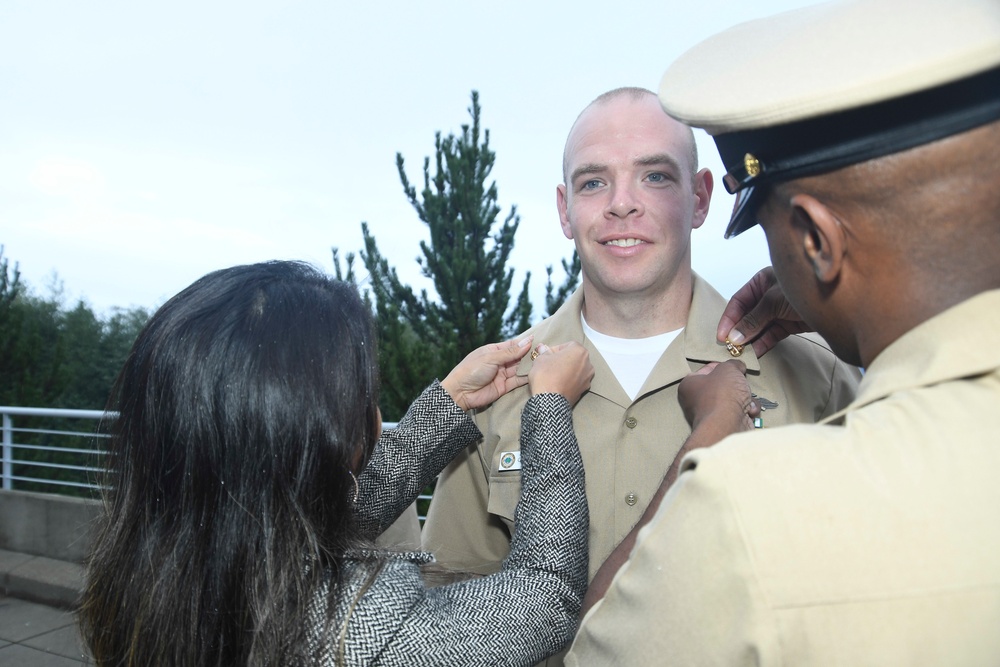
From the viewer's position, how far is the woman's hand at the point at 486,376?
224 centimetres

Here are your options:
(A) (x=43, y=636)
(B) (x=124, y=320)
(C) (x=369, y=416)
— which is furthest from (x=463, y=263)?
(B) (x=124, y=320)

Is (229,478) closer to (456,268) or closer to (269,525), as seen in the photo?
(269,525)

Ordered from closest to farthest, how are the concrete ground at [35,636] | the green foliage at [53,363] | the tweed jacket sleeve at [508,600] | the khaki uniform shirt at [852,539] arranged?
the khaki uniform shirt at [852,539], the tweed jacket sleeve at [508,600], the concrete ground at [35,636], the green foliage at [53,363]

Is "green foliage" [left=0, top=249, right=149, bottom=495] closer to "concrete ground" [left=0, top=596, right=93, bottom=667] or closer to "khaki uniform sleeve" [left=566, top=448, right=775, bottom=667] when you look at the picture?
"concrete ground" [left=0, top=596, right=93, bottom=667]

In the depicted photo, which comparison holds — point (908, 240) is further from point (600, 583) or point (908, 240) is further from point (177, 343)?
point (177, 343)

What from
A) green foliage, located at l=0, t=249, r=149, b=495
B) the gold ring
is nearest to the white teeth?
the gold ring

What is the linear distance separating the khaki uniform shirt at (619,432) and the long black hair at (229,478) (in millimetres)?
813

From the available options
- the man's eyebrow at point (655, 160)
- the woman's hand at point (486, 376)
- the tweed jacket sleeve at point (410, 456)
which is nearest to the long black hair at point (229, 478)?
the tweed jacket sleeve at point (410, 456)

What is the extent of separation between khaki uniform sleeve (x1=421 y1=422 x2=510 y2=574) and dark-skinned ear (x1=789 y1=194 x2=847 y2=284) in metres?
1.51

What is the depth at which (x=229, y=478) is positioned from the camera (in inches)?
53.7

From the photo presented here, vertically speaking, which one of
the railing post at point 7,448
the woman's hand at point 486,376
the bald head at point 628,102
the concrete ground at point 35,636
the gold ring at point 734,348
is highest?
the bald head at point 628,102

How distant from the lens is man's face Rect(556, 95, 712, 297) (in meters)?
2.28

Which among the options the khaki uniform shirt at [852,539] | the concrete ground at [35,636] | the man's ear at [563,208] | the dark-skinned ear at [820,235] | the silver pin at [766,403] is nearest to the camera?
the khaki uniform shirt at [852,539]

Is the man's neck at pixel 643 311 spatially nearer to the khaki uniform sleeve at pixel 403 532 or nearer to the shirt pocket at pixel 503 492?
the shirt pocket at pixel 503 492
